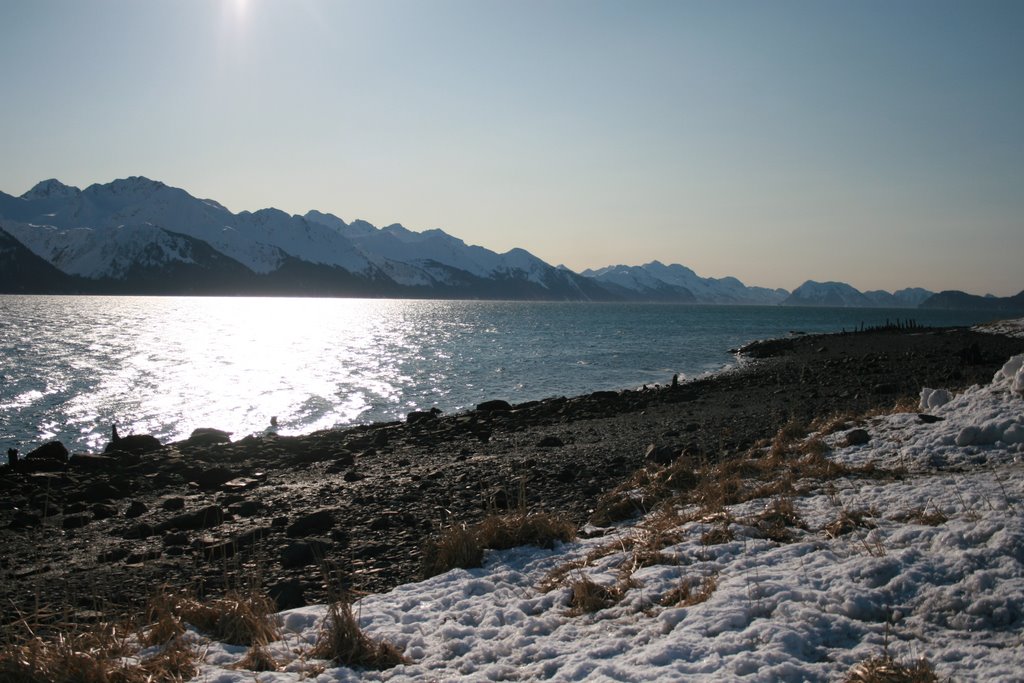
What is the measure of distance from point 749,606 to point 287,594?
17.8 ft

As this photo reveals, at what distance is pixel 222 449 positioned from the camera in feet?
69.4

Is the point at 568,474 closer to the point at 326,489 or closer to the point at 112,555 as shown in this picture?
the point at 326,489

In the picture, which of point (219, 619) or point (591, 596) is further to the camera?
point (591, 596)

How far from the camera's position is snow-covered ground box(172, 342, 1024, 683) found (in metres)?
4.98

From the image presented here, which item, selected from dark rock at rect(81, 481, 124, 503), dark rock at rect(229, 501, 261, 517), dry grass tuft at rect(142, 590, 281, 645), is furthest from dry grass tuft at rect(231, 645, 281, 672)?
dark rock at rect(81, 481, 124, 503)

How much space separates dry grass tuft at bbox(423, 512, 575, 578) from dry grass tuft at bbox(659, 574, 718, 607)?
2.45 meters

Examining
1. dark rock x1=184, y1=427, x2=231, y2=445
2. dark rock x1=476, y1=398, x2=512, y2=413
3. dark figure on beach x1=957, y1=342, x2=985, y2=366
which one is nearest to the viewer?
dark rock x1=184, y1=427, x2=231, y2=445

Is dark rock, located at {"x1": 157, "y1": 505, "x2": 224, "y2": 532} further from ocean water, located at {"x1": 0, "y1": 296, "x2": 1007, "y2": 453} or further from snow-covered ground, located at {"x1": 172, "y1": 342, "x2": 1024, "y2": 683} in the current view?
ocean water, located at {"x1": 0, "y1": 296, "x2": 1007, "y2": 453}

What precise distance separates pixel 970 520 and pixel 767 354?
55997mm

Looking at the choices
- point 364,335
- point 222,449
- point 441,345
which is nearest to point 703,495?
point 222,449

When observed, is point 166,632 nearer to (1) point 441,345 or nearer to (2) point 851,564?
(2) point 851,564

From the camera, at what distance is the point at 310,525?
11109 mm

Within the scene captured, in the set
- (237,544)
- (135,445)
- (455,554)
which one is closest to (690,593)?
(455,554)

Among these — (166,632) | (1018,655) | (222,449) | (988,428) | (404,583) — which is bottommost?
(222,449)
